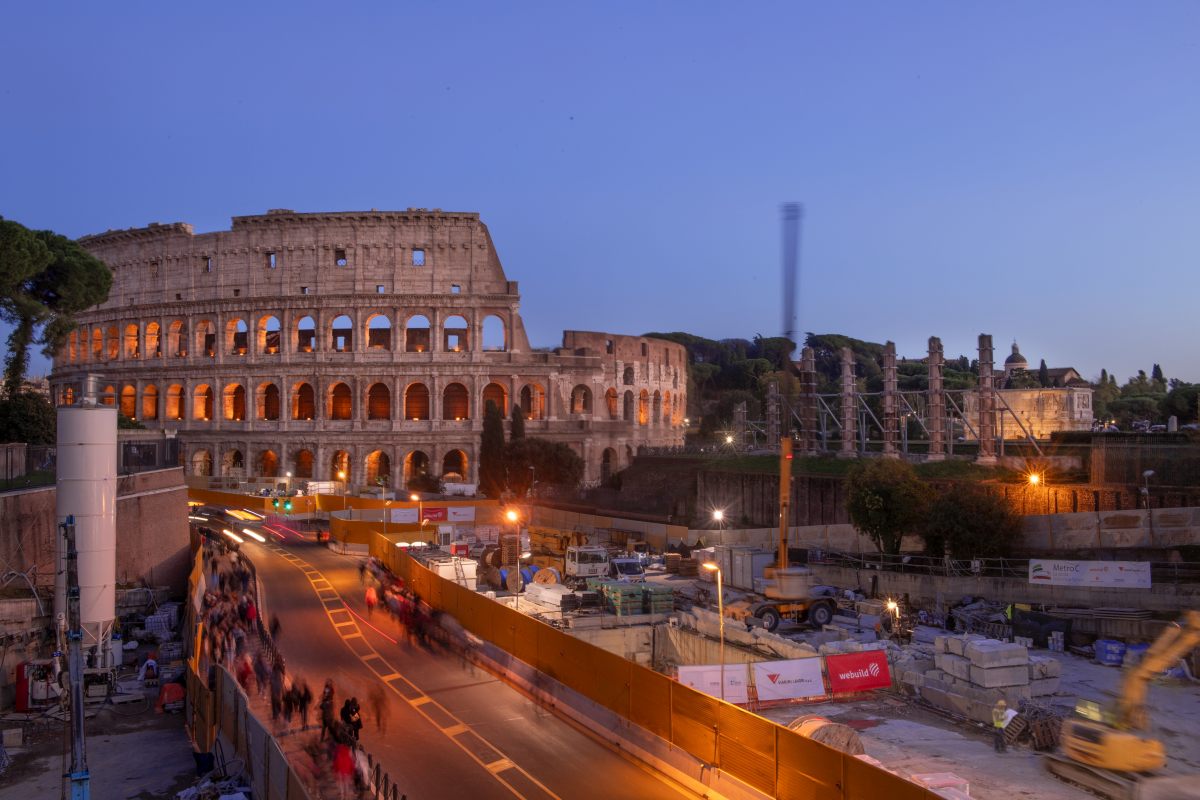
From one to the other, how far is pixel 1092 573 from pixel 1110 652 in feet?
14.7

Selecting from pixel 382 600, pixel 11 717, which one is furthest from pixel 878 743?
pixel 11 717

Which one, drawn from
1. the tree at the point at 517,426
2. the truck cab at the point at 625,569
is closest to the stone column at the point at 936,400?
the truck cab at the point at 625,569

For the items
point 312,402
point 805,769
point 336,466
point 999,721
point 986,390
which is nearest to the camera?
point 805,769

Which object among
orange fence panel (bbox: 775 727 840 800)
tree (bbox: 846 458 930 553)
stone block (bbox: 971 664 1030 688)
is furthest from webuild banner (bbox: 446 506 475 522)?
orange fence panel (bbox: 775 727 840 800)

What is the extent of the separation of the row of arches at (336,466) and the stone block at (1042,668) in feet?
174

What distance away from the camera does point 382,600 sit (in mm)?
33344

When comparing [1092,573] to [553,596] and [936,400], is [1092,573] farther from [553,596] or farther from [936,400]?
[553,596]

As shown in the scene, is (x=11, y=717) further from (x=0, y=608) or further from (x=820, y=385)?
(x=820, y=385)

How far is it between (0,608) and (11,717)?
614cm

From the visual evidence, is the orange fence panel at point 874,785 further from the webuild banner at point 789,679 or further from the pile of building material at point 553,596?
the pile of building material at point 553,596

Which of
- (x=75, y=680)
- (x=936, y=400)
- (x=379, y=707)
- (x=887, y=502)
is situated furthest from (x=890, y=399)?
(x=75, y=680)

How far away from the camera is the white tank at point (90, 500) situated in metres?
27.7

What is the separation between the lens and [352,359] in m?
73.9

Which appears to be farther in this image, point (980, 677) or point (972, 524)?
point (972, 524)
